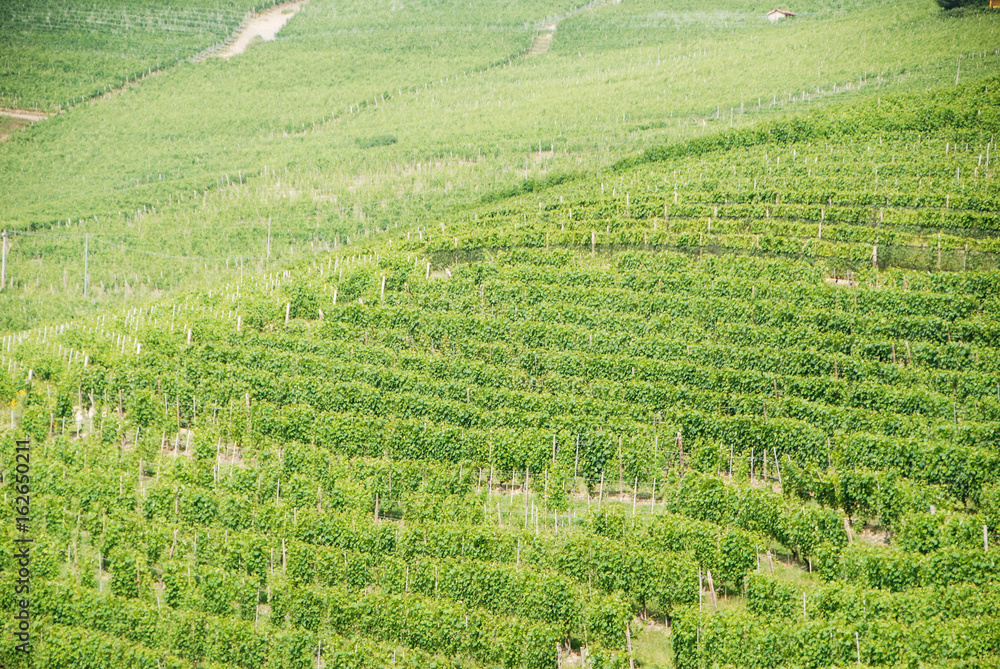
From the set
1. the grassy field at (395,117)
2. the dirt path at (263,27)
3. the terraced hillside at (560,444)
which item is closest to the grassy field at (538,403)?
the terraced hillside at (560,444)

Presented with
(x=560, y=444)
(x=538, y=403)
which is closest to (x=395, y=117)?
(x=538, y=403)

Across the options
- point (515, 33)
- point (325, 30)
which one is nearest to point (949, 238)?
point (515, 33)

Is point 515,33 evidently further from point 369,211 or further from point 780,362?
point 780,362

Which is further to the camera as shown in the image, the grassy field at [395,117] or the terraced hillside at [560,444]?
the grassy field at [395,117]

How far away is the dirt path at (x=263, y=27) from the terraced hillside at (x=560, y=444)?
60380mm

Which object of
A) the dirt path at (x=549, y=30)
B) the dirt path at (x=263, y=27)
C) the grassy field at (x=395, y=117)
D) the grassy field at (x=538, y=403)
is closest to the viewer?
the grassy field at (x=538, y=403)

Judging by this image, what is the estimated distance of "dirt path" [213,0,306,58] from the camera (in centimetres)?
10488

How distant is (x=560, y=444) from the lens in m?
34.0

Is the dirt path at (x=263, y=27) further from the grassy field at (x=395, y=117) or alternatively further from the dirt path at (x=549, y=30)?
the dirt path at (x=549, y=30)

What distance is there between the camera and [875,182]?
4884cm

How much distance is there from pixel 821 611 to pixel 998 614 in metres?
3.67

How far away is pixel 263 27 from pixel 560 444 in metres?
86.3

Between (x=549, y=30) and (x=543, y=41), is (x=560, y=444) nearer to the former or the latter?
(x=543, y=41)

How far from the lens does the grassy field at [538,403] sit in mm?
27297
